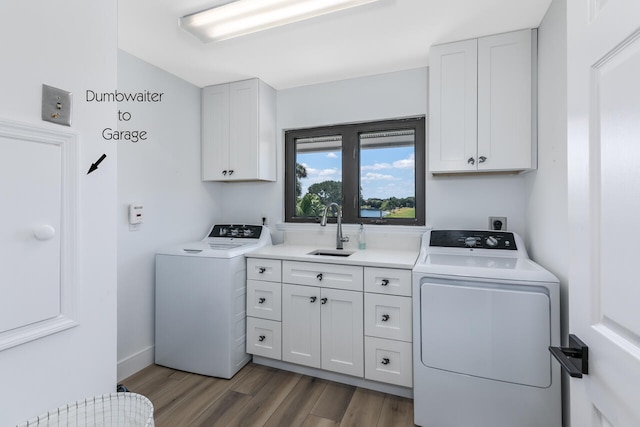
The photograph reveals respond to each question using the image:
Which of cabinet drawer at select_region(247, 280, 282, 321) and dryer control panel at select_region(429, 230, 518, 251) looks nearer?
dryer control panel at select_region(429, 230, 518, 251)

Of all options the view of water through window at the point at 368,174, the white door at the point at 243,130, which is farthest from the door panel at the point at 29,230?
the view of water through window at the point at 368,174

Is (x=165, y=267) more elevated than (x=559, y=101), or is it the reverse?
(x=559, y=101)

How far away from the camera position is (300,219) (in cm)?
288

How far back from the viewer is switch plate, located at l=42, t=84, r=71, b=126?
2.85 feet

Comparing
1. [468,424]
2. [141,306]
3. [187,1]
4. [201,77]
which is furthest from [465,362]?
[201,77]

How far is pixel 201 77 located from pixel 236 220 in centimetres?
134

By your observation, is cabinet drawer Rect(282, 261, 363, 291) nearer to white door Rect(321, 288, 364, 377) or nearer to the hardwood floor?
white door Rect(321, 288, 364, 377)

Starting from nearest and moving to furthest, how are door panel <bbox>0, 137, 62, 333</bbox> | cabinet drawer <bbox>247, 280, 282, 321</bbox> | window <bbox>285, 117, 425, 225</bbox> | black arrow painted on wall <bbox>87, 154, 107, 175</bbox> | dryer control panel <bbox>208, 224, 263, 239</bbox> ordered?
door panel <bbox>0, 137, 62, 333</bbox> < black arrow painted on wall <bbox>87, 154, 107, 175</bbox> < cabinet drawer <bbox>247, 280, 282, 321</bbox> < window <bbox>285, 117, 425, 225</bbox> < dryer control panel <bbox>208, 224, 263, 239</bbox>

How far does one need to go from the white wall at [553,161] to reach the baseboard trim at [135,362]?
2673 millimetres

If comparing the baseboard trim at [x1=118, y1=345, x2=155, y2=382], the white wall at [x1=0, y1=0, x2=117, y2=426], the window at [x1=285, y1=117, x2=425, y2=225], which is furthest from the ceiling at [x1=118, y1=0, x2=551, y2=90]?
the baseboard trim at [x1=118, y1=345, x2=155, y2=382]

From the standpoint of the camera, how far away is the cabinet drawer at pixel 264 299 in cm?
223

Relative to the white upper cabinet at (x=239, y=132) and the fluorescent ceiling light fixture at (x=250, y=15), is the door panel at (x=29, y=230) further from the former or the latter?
the white upper cabinet at (x=239, y=132)

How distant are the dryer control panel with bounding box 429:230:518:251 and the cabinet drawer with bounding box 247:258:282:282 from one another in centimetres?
113

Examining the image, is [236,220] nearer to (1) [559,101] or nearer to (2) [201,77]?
(2) [201,77]
